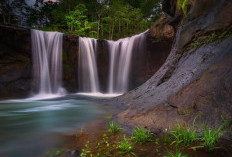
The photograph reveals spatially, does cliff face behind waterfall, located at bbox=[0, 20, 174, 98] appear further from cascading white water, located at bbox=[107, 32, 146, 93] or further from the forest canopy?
the forest canopy

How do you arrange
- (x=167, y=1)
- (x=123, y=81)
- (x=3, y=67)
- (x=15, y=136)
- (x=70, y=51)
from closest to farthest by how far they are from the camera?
1. (x=15, y=136)
2. (x=167, y=1)
3. (x=3, y=67)
4. (x=70, y=51)
5. (x=123, y=81)

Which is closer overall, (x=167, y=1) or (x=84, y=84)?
(x=167, y=1)

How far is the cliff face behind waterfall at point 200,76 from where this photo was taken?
284cm

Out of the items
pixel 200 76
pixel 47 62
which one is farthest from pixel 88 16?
pixel 200 76

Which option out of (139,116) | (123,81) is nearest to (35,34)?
(123,81)

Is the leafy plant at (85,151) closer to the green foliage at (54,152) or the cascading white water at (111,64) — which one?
the green foliage at (54,152)

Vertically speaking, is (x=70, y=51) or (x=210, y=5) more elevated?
A: (x=210, y=5)

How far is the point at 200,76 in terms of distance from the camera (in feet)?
11.5

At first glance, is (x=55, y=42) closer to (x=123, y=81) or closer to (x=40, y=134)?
(x=123, y=81)

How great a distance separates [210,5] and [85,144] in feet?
16.1

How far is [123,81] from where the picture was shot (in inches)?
588

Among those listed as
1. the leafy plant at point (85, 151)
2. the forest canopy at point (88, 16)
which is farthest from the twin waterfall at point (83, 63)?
the leafy plant at point (85, 151)

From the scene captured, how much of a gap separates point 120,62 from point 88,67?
118 inches

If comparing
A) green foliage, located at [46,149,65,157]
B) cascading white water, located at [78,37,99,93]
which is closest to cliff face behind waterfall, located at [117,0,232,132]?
green foliage, located at [46,149,65,157]
